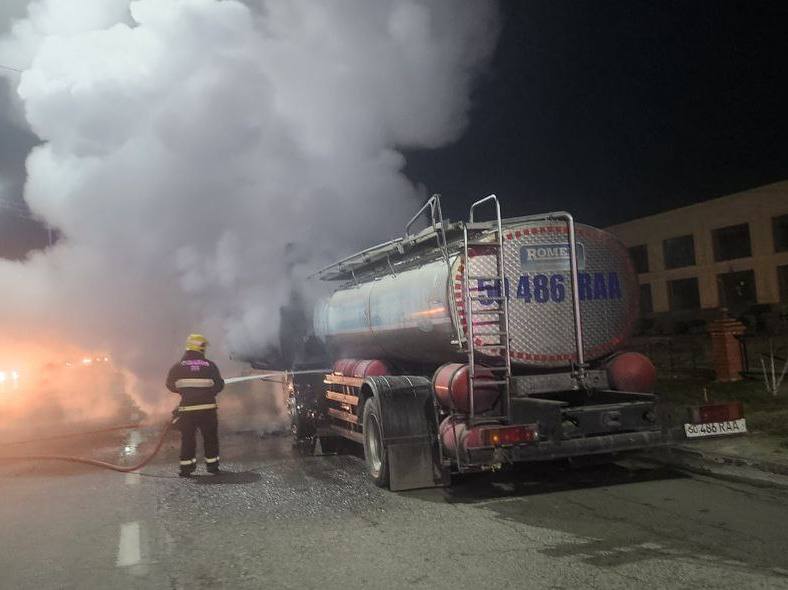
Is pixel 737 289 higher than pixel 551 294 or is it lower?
higher

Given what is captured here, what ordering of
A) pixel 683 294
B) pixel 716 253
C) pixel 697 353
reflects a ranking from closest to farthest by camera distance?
1. pixel 697 353
2. pixel 716 253
3. pixel 683 294

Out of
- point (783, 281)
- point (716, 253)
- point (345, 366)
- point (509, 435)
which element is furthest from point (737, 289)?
point (509, 435)

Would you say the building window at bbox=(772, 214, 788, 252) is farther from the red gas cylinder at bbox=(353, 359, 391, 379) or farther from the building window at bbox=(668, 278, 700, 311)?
the red gas cylinder at bbox=(353, 359, 391, 379)

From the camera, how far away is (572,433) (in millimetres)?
6180

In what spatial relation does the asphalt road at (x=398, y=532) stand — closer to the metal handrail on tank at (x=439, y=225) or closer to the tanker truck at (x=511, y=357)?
the tanker truck at (x=511, y=357)

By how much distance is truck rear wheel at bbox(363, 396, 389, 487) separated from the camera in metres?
6.97

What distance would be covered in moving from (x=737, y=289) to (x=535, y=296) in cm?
3380

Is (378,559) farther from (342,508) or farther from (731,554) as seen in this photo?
(731,554)

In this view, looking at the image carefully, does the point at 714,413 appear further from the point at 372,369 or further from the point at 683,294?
the point at 683,294

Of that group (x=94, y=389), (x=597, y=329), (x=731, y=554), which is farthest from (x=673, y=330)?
(x=731, y=554)

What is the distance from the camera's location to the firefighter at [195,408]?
8203 millimetres

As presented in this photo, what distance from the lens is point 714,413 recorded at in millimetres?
6418

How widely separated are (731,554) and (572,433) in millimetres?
1877

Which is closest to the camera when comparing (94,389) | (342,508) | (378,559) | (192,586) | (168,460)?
(192,586)
